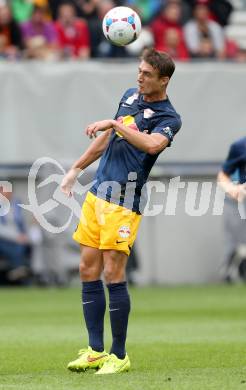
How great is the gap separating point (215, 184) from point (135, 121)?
36.1 ft

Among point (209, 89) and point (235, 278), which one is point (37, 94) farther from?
point (235, 278)

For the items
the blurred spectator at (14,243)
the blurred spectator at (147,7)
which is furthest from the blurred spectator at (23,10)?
the blurred spectator at (14,243)

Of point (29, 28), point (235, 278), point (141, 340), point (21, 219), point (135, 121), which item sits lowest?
point (235, 278)

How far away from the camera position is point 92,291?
859 centimetres

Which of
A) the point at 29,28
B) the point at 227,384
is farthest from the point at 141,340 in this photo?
the point at 29,28

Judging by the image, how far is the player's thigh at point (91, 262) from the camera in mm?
8539

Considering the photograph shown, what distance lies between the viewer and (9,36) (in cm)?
1930

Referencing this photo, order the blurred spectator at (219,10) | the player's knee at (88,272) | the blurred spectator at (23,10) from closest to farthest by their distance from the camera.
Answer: the player's knee at (88,272), the blurred spectator at (23,10), the blurred spectator at (219,10)

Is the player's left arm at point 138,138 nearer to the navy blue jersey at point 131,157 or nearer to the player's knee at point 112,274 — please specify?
the navy blue jersey at point 131,157

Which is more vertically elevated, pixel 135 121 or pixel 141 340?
pixel 135 121

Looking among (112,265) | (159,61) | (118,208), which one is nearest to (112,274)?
(112,265)

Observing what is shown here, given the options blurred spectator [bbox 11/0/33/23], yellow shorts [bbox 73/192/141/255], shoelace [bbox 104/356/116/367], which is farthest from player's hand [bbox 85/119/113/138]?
blurred spectator [bbox 11/0/33/23]

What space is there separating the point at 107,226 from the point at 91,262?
1.05ft

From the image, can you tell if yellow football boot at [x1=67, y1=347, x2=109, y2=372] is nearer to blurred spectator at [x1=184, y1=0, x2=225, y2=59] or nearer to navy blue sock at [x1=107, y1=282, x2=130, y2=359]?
navy blue sock at [x1=107, y1=282, x2=130, y2=359]
